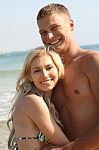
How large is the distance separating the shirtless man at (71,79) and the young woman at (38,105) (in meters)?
0.13

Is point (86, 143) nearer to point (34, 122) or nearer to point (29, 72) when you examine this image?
point (34, 122)

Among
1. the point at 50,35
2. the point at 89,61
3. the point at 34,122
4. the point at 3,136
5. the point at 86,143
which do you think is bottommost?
the point at 3,136

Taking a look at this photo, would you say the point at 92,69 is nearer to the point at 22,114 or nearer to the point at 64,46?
the point at 64,46

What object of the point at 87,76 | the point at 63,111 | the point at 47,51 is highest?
the point at 47,51

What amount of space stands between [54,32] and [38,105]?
0.64 meters

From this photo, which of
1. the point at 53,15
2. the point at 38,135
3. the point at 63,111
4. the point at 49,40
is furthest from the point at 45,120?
the point at 53,15

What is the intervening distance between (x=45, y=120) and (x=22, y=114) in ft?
0.55

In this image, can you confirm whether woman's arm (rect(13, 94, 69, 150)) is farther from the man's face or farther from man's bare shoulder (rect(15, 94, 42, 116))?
the man's face

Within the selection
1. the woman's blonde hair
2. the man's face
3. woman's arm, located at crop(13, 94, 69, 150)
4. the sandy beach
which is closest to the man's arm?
woman's arm, located at crop(13, 94, 69, 150)

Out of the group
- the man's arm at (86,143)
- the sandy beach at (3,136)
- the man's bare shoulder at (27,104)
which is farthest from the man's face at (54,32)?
the sandy beach at (3,136)

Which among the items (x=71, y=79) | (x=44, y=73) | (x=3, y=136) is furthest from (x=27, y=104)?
(x=3, y=136)

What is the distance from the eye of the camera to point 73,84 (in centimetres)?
344

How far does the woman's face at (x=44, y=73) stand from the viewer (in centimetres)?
321

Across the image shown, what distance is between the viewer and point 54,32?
11.1ft
